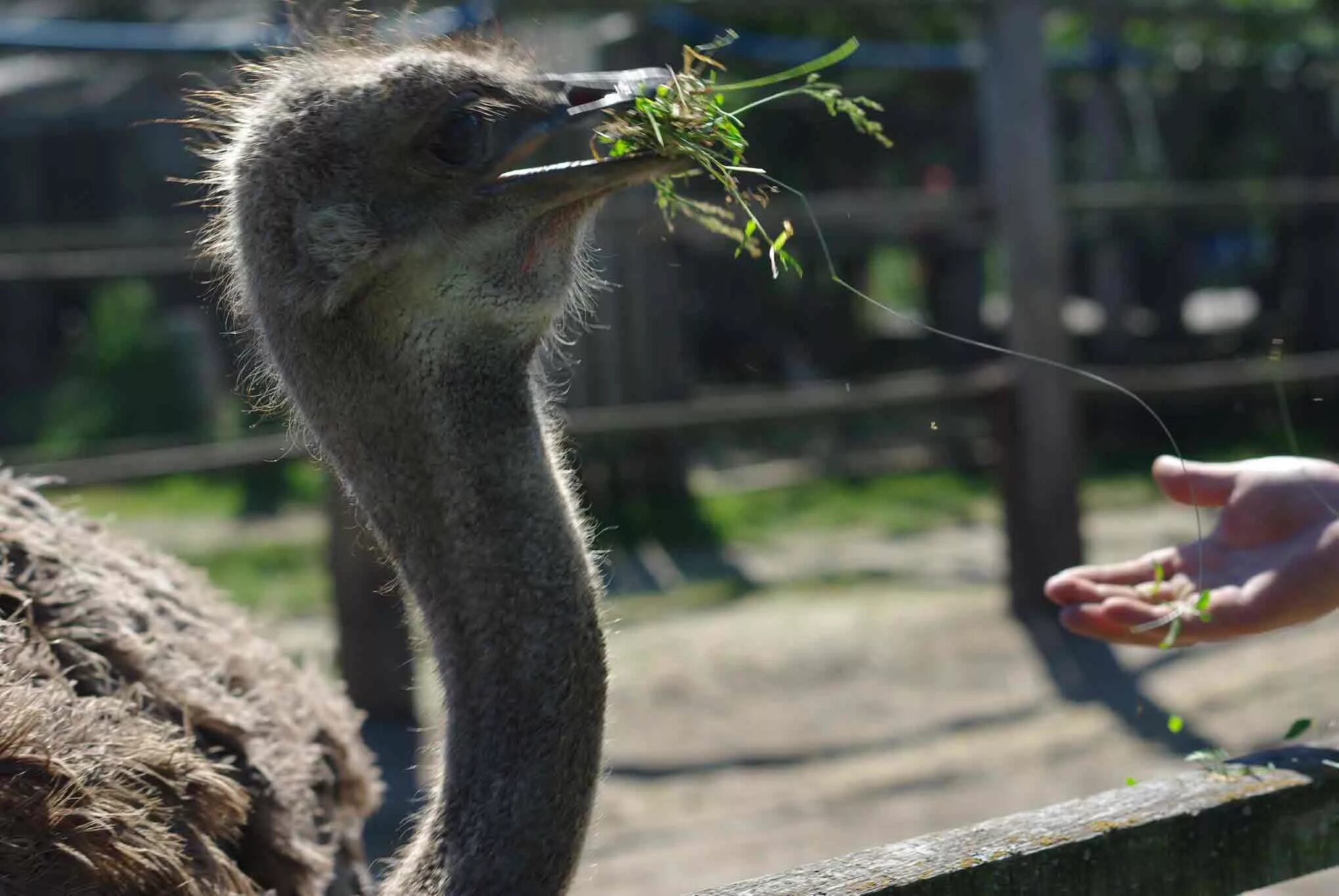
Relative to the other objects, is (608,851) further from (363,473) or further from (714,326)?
(714,326)

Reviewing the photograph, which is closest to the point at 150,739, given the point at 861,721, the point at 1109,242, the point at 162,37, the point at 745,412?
the point at 861,721

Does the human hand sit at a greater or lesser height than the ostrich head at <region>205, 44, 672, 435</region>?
lesser

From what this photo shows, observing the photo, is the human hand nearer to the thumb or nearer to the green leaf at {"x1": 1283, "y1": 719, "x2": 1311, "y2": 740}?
the thumb

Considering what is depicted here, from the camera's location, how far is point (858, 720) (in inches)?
181

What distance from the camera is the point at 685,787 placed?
4.13m

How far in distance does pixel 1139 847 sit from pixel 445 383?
0.90 meters

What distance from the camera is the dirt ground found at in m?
3.80

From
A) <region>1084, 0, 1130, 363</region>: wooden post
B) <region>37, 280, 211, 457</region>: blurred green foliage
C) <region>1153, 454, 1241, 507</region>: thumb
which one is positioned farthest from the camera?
<region>1084, 0, 1130, 363</region>: wooden post

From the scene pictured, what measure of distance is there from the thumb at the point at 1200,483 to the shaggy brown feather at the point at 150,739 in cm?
122

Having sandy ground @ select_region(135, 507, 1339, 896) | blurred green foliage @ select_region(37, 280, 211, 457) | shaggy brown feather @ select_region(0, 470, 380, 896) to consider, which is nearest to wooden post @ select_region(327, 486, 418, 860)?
sandy ground @ select_region(135, 507, 1339, 896)

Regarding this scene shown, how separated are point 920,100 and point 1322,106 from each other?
235 centimetres

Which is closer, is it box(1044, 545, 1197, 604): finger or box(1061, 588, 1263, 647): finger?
box(1061, 588, 1263, 647): finger

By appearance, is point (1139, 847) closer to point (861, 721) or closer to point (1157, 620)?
point (1157, 620)

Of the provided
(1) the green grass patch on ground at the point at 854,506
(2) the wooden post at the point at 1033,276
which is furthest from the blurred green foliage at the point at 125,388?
(2) the wooden post at the point at 1033,276
